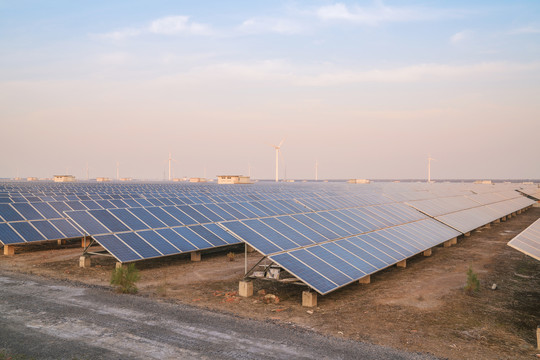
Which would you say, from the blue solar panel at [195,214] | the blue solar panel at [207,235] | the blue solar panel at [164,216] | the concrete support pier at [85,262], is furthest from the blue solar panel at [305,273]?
Answer: the blue solar panel at [195,214]

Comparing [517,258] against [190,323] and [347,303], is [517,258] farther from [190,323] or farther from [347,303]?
[190,323]

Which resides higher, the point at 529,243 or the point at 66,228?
the point at 529,243

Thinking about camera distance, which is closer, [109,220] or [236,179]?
[109,220]

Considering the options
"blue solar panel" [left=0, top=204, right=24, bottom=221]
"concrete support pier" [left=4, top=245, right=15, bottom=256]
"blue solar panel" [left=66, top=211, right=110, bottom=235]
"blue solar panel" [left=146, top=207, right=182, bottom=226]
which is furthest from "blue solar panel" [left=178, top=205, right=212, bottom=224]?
"concrete support pier" [left=4, top=245, right=15, bottom=256]

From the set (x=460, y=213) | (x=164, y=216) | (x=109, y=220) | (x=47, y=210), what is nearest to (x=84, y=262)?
(x=109, y=220)

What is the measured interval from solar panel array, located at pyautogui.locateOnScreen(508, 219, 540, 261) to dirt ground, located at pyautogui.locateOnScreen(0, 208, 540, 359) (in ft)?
8.25

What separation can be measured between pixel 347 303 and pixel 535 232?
386 inches

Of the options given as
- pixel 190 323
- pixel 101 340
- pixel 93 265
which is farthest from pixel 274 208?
pixel 101 340

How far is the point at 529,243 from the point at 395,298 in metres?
5.69

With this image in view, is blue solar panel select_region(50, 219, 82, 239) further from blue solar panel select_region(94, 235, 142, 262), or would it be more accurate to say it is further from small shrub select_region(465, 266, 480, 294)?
small shrub select_region(465, 266, 480, 294)

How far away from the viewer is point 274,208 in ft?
106

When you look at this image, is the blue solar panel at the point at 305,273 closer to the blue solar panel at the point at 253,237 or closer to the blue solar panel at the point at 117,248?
the blue solar panel at the point at 253,237

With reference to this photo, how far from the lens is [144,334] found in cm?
1183

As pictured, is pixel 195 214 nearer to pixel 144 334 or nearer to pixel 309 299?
pixel 309 299
